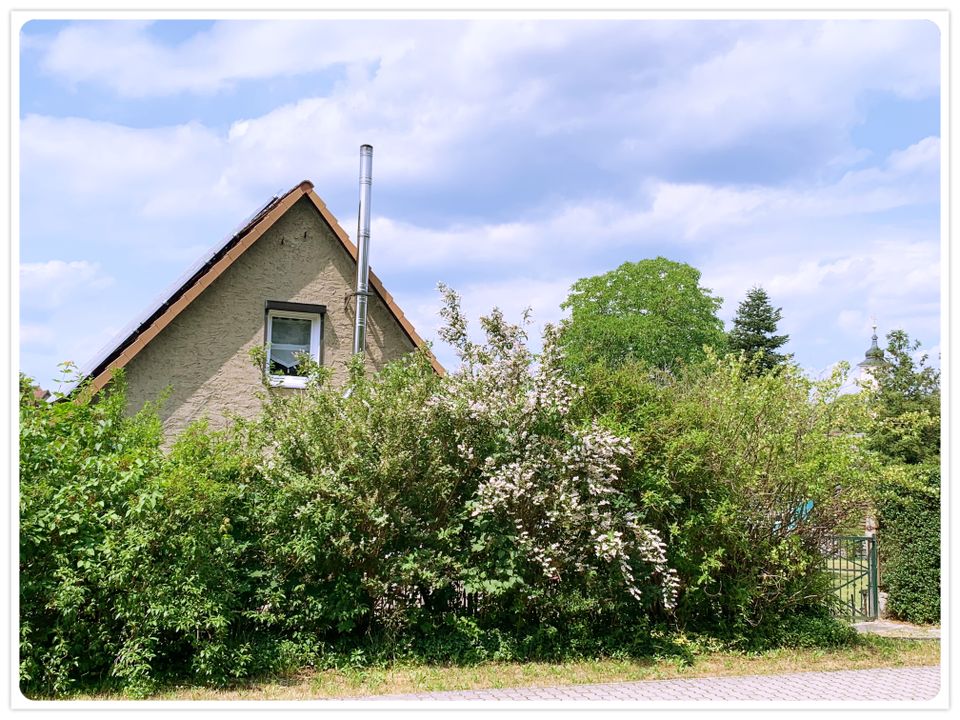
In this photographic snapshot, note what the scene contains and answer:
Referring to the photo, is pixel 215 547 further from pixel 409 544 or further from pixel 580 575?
pixel 580 575

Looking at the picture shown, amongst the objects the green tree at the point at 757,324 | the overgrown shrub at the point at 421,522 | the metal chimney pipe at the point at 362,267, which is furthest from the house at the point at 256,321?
the green tree at the point at 757,324

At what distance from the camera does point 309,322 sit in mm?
14742

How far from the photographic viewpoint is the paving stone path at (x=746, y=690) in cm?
738

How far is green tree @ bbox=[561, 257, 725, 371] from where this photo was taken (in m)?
37.2

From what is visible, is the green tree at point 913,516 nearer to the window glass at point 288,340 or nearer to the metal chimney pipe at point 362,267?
the metal chimney pipe at point 362,267

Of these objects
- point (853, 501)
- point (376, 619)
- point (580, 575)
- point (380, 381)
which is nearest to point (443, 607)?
point (376, 619)

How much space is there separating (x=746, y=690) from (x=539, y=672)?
1.95 metres

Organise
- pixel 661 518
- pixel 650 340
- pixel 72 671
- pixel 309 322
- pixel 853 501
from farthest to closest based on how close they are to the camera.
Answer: pixel 650 340, pixel 309 322, pixel 853 501, pixel 661 518, pixel 72 671

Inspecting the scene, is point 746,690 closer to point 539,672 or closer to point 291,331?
point 539,672

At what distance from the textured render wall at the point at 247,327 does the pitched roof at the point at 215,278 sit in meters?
0.20

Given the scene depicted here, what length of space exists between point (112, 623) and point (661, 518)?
18.4 feet

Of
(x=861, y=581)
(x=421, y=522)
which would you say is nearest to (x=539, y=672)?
(x=421, y=522)

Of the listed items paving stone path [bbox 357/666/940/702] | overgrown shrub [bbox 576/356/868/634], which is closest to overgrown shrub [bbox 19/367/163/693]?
paving stone path [bbox 357/666/940/702]

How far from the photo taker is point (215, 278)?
44.5 ft
